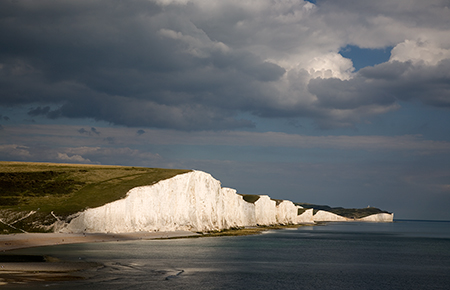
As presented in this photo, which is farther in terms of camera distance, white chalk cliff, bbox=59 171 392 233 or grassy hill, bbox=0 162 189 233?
white chalk cliff, bbox=59 171 392 233

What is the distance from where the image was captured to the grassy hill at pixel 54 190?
2616 inches

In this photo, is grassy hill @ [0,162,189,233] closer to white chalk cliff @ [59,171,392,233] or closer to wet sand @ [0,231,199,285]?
white chalk cliff @ [59,171,392,233]

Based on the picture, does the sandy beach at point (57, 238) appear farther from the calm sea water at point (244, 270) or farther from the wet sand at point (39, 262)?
the calm sea water at point (244, 270)

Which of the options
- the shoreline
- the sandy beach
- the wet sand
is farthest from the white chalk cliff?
the wet sand

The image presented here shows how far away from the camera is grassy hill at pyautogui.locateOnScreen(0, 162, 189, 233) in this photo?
2616 inches

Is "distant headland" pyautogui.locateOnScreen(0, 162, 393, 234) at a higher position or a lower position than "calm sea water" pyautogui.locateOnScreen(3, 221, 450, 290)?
higher

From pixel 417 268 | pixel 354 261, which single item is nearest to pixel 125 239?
pixel 354 261

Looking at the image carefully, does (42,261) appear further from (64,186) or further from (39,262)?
(64,186)

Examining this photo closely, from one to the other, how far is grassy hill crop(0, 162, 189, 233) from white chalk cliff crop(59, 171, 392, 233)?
1.77 meters

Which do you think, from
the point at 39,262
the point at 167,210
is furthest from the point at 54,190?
the point at 39,262

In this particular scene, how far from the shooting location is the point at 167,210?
84.1 meters

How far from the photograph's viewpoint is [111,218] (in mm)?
72375

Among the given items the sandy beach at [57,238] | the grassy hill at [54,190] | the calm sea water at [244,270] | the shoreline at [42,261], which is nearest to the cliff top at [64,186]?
the grassy hill at [54,190]

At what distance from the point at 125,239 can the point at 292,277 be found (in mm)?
39006
